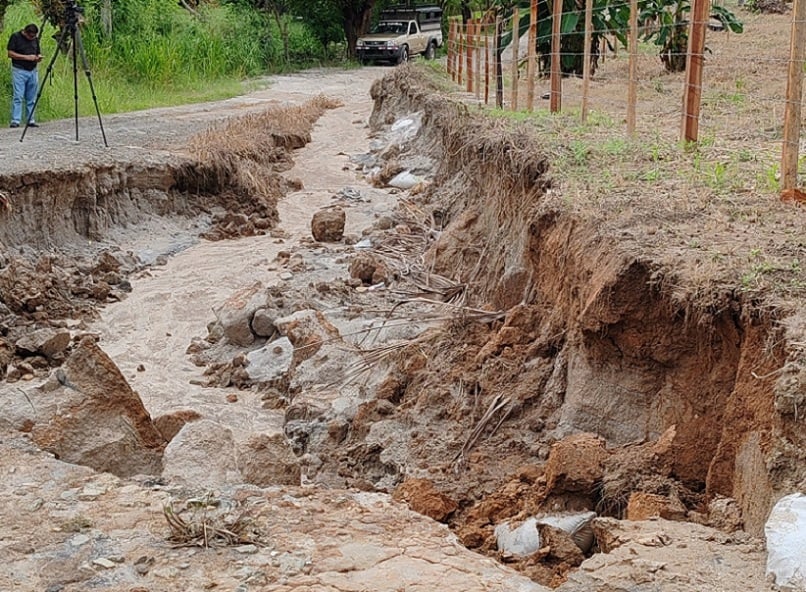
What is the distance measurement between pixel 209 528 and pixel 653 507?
2.04 m

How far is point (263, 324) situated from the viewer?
992cm

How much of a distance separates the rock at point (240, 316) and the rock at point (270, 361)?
1.48 feet

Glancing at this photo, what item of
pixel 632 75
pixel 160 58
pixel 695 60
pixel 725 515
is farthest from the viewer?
pixel 160 58

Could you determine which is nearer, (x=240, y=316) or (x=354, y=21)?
(x=240, y=316)

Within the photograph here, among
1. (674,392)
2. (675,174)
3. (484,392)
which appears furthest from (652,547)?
(675,174)

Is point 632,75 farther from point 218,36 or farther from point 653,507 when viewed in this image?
point 218,36

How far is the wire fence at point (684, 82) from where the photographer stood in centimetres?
874

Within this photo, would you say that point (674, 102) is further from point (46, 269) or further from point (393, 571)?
point (393, 571)

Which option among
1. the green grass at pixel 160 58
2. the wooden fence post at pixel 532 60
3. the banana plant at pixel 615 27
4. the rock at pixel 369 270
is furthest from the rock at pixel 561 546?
the green grass at pixel 160 58

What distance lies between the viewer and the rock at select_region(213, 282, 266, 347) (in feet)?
32.6

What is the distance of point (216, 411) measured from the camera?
27.9ft

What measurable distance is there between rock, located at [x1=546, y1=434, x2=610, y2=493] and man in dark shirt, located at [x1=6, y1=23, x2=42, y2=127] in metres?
11.9

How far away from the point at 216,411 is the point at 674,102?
7151mm

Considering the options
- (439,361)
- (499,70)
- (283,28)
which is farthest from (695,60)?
(283,28)
